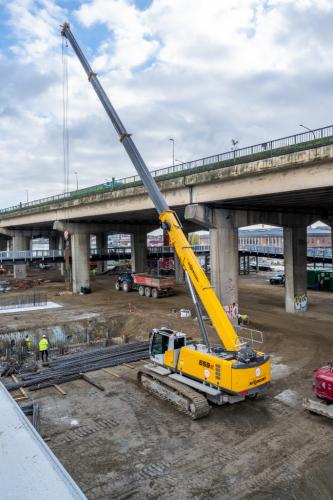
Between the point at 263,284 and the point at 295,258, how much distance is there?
74.6 ft

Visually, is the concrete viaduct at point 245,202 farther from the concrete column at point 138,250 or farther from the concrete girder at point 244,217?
the concrete column at point 138,250

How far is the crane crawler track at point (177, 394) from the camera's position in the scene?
13.6 metres

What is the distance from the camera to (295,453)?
11.4 meters

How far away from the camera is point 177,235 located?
1714 cm

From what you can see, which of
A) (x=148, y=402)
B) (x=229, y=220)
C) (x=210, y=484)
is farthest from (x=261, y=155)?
(x=210, y=484)

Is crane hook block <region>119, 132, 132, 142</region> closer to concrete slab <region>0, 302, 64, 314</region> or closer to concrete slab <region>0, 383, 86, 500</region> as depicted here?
concrete slab <region>0, 383, 86, 500</region>

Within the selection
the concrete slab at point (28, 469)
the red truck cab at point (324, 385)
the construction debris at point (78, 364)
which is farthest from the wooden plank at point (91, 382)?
the concrete slab at point (28, 469)

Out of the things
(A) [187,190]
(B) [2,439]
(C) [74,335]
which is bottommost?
(C) [74,335]

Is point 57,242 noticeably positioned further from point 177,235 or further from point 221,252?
point 177,235

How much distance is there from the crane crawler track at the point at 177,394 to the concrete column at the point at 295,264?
20.5 metres

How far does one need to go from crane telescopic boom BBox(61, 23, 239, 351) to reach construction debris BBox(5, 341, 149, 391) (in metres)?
6.85

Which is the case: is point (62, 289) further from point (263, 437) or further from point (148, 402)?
point (263, 437)

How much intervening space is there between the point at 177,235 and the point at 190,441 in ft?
27.1

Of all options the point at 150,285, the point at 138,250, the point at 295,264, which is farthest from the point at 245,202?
the point at 138,250
